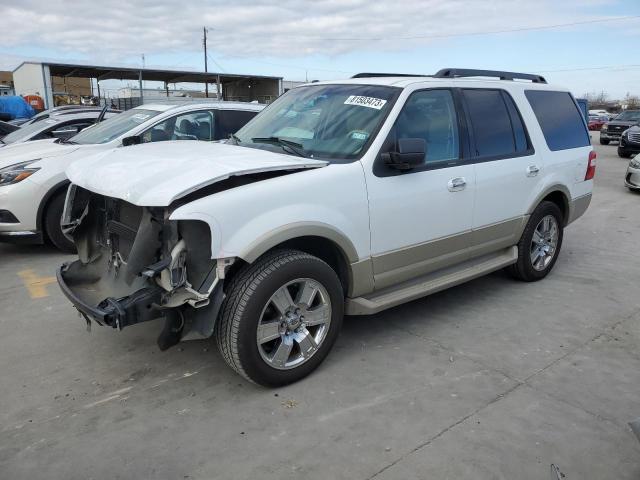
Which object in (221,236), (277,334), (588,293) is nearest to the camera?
(221,236)

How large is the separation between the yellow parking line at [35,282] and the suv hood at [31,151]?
1372 millimetres

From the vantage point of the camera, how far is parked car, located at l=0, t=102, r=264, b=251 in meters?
5.90

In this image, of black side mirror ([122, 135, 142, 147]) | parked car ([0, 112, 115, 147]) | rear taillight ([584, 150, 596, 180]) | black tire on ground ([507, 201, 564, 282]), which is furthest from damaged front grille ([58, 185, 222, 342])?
parked car ([0, 112, 115, 147])

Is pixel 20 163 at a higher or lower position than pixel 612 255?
higher

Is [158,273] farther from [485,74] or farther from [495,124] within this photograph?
[485,74]

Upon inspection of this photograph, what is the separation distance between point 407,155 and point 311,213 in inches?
31.3

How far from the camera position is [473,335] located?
418cm

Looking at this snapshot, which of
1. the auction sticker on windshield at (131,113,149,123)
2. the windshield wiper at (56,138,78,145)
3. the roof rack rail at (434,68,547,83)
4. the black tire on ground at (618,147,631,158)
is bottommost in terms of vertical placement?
the black tire on ground at (618,147,631,158)

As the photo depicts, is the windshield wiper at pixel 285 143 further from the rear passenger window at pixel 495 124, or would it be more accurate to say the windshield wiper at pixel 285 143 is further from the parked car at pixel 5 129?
the parked car at pixel 5 129

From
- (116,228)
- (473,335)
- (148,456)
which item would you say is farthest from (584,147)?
(148,456)

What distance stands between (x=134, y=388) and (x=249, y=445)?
101 centimetres

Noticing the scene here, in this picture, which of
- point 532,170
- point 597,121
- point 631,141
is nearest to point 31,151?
point 532,170

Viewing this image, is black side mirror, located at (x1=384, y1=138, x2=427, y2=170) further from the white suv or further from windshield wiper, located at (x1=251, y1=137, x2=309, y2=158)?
windshield wiper, located at (x1=251, y1=137, x2=309, y2=158)

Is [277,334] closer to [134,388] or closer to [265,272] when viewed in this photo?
[265,272]
